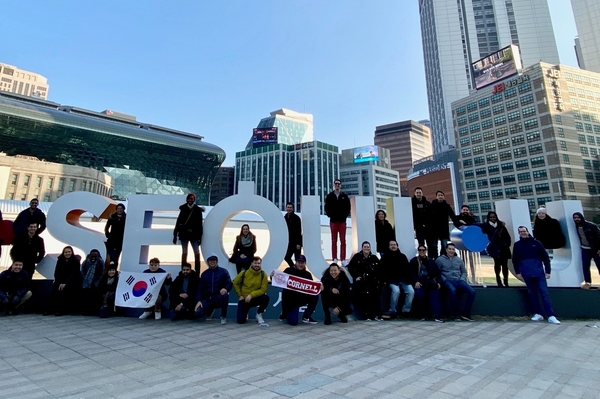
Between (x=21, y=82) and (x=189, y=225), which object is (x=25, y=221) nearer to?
(x=189, y=225)

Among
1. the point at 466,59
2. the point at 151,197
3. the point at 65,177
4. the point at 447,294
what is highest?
the point at 466,59

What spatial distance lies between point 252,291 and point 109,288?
3398 mm

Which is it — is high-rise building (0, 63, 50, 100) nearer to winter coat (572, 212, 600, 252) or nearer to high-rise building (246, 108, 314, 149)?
high-rise building (246, 108, 314, 149)

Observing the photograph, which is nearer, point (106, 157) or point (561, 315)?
point (561, 315)

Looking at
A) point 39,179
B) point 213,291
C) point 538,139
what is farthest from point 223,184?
point 213,291

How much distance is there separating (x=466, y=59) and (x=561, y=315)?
121m

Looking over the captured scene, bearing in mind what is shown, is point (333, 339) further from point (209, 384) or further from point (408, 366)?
point (209, 384)

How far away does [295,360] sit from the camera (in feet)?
13.0

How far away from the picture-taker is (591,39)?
102 m

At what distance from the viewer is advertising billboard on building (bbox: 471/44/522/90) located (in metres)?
73.0

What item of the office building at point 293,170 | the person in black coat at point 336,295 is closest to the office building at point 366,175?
the office building at point 293,170

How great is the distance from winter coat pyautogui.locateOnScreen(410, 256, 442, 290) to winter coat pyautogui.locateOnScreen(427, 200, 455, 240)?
100 centimetres

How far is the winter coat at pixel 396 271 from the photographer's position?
267 inches

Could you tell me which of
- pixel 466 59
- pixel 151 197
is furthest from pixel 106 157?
pixel 466 59
